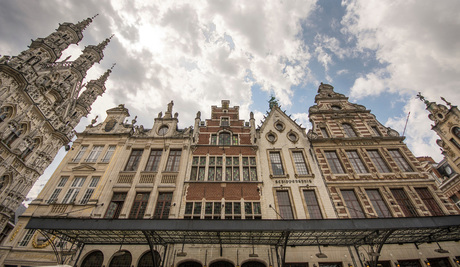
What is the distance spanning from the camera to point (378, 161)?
17.3 meters

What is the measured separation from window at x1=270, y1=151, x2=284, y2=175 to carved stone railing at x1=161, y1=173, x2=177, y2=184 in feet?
29.3

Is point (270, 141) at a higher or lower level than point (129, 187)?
higher

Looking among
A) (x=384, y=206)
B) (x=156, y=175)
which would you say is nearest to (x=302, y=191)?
(x=384, y=206)

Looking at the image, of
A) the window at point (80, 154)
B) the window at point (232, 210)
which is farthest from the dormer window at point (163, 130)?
the window at point (232, 210)

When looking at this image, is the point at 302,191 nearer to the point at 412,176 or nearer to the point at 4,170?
the point at 412,176

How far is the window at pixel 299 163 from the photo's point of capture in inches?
662

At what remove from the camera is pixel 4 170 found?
19.7 metres

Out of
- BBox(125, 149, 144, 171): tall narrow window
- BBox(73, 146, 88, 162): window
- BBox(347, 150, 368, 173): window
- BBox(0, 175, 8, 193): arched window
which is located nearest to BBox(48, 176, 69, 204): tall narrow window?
BBox(73, 146, 88, 162): window

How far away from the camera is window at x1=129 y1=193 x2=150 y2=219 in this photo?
560 inches

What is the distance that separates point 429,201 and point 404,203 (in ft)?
6.35

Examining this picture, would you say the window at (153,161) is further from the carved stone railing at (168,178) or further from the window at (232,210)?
the window at (232,210)

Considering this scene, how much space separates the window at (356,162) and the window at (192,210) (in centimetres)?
1445

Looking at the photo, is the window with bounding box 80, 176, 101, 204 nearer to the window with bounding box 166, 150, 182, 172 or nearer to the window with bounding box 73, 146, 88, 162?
the window with bounding box 73, 146, 88, 162

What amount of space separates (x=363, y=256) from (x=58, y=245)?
20.5m
